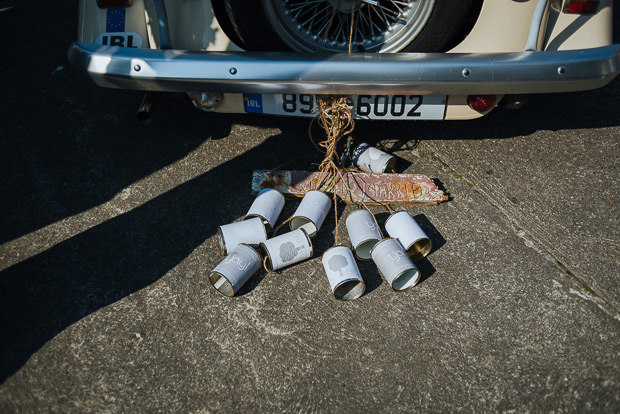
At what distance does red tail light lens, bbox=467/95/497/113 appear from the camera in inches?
104

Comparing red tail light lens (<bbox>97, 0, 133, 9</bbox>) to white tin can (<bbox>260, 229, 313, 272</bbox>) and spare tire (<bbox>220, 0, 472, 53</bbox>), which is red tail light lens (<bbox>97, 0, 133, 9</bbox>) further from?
white tin can (<bbox>260, 229, 313, 272</bbox>)

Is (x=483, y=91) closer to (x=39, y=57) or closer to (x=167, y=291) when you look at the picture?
(x=167, y=291)

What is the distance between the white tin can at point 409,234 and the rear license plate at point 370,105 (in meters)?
0.58

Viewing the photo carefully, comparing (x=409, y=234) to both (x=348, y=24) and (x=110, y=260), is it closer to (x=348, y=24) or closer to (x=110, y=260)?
(x=348, y=24)

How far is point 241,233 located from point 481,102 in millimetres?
1489

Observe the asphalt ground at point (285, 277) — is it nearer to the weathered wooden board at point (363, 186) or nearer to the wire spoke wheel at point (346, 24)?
the weathered wooden board at point (363, 186)

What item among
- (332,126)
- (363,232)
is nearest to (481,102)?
(332,126)

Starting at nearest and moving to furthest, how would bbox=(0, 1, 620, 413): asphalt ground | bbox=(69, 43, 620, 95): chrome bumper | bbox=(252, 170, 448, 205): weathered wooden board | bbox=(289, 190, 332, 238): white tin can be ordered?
1. bbox=(0, 1, 620, 413): asphalt ground
2. bbox=(69, 43, 620, 95): chrome bumper
3. bbox=(289, 190, 332, 238): white tin can
4. bbox=(252, 170, 448, 205): weathered wooden board

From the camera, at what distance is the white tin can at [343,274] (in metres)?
2.35

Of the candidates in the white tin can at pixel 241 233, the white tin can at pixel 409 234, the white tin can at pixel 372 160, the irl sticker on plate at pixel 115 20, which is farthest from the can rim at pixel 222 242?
the irl sticker on plate at pixel 115 20

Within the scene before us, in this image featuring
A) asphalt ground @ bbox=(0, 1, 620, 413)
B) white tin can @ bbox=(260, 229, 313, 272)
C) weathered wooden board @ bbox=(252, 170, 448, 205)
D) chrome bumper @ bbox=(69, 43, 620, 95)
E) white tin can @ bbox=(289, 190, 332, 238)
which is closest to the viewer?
asphalt ground @ bbox=(0, 1, 620, 413)

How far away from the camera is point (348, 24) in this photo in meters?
2.79

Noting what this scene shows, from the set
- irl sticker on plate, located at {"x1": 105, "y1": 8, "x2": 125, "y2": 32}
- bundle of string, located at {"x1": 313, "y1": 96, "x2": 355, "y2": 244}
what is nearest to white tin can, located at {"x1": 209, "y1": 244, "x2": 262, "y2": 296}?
bundle of string, located at {"x1": 313, "y1": 96, "x2": 355, "y2": 244}

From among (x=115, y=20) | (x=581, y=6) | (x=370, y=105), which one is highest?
(x=581, y=6)
